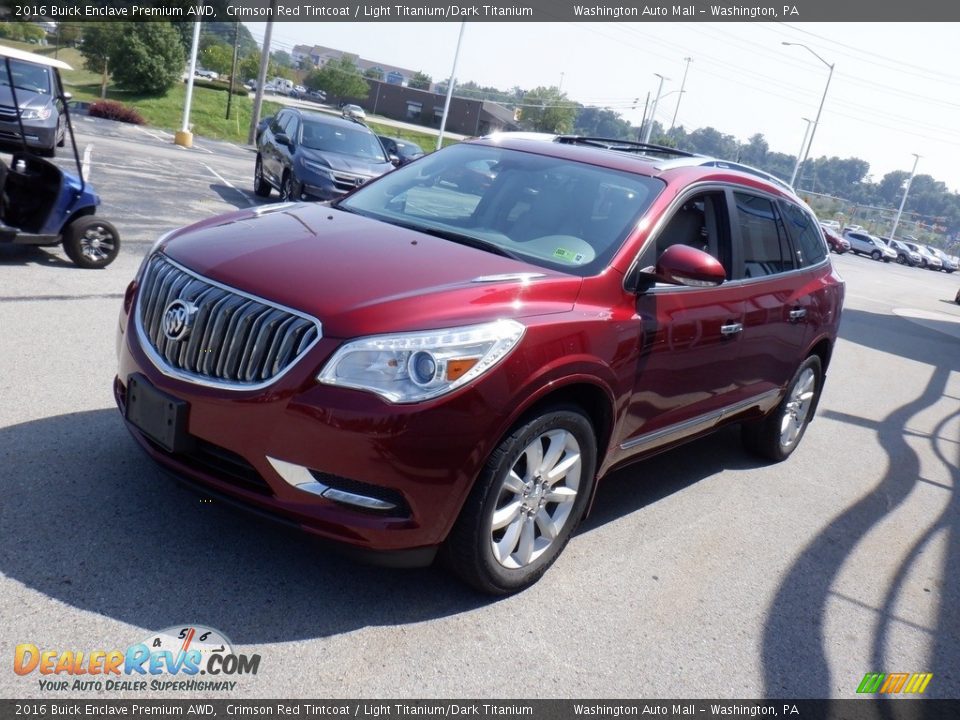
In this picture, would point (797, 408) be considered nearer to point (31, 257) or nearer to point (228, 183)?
point (31, 257)

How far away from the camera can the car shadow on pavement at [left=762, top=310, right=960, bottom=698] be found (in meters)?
3.67

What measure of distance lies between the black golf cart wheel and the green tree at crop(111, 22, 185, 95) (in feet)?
149

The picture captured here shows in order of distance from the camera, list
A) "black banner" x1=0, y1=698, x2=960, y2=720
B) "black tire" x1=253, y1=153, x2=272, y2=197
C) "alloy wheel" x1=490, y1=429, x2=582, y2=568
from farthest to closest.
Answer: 1. "black tire" x1=253, y1=153, x2=272, y2=197
2. "alloy wheel" x1=490, y1=429, x2=582, y2=568
3. "black banner" x1=0, y1=698, x2=960, y2=720

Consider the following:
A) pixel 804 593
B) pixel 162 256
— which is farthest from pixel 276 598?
pixel 804 593

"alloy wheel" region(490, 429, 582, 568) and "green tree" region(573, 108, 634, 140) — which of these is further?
"green tree" region(573, 108, 634, 140)

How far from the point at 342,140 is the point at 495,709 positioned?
14.6 meters

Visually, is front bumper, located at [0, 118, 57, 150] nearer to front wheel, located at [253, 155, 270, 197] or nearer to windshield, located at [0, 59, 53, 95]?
windshield, located at [0, 59, 53, 95]

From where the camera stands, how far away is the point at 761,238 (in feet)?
17.4

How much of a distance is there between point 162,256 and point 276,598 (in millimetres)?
1518

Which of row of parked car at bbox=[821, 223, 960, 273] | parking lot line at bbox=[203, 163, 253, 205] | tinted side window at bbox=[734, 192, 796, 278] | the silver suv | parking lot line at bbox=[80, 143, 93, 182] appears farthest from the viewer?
row of parked car at bbox=[821, 223, 960, 273]

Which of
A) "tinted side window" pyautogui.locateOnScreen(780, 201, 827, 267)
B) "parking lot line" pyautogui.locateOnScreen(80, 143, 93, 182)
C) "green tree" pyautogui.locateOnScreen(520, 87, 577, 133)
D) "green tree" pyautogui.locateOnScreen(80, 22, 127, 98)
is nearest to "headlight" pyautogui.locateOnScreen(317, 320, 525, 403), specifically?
"tinted side window" pyautogui.locateOnScreen(780, 201, 827, 267)

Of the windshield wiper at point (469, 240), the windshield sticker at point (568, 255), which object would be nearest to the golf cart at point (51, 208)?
the windshield wiper at point (469, 240)

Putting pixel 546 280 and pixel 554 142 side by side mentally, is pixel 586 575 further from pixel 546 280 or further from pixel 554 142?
pixel 554 142

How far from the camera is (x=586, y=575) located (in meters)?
4.07
